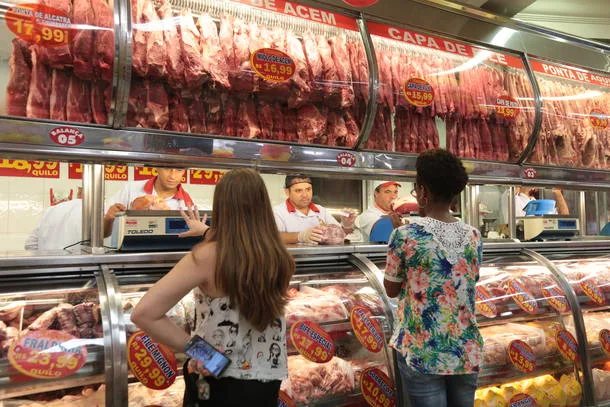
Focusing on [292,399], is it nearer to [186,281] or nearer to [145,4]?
[186,281]

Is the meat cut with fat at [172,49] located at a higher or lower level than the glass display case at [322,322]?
higher

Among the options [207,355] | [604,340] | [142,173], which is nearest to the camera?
[207,355]

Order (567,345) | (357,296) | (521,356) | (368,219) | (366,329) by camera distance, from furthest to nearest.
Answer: (368,219) → (567,345) → (521,356) → (357,296) → (366,329)

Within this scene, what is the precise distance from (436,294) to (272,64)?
1.49 metres

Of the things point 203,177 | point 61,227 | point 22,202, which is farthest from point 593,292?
point 22,202

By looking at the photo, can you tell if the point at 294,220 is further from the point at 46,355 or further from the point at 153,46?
the point at 46,355

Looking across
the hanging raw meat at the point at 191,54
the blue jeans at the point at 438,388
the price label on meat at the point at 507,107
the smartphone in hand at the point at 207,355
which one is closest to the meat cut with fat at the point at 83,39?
the hanging raw meat at the point at 191,54

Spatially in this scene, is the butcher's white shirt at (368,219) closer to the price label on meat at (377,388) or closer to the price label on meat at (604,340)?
the price label on meat at (604,340)

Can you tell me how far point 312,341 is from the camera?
2.66 metres

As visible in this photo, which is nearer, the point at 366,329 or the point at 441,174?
the point at 441,174

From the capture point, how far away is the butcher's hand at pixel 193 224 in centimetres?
246

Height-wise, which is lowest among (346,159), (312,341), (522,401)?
(522,401)

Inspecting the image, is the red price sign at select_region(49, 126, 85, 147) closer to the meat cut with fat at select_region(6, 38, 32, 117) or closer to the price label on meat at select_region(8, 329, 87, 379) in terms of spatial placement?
the meat cut with fat at select_region(6, 38, 32, 117)

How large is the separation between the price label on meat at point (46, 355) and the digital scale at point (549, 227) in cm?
350
